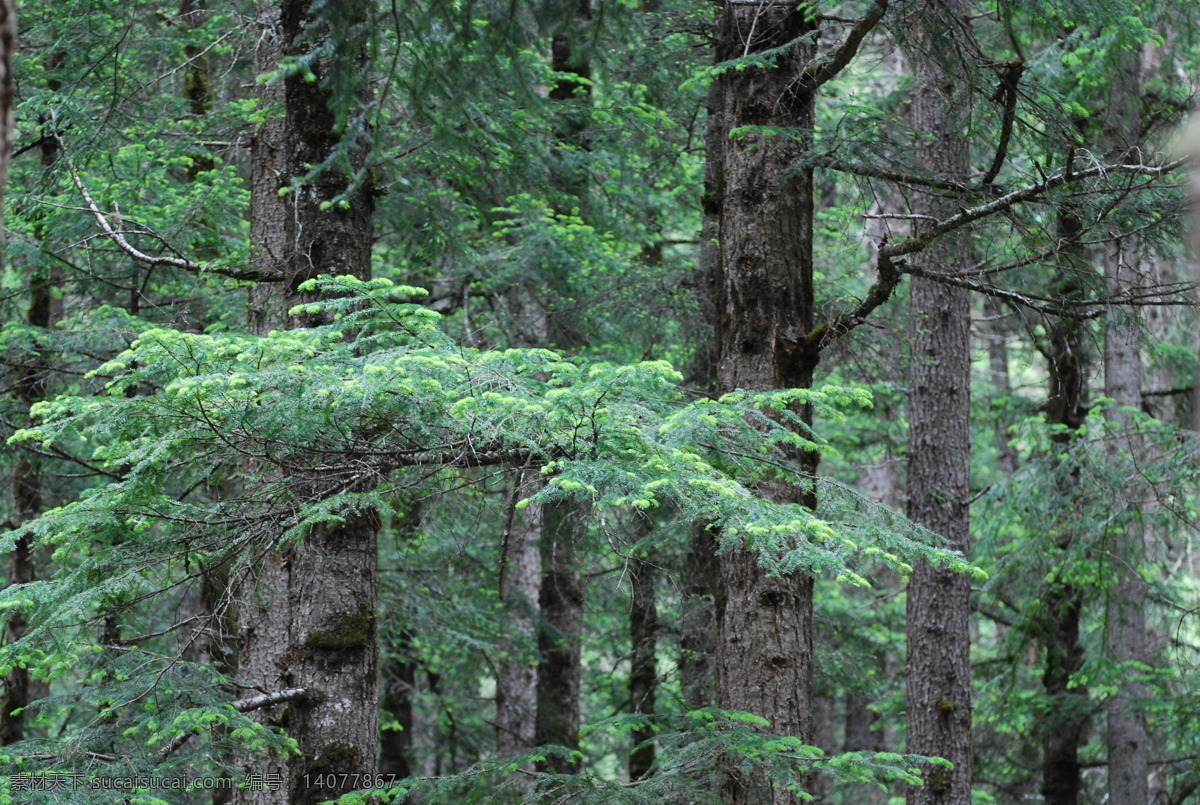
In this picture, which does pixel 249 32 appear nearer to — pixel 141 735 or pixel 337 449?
pixel 337 449

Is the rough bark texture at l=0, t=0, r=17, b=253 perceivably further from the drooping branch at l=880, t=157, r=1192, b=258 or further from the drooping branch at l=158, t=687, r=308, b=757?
the drooping branch at l=880, t=157, r=1192, b=258

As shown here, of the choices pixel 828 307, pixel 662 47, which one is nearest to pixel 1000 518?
pixel 828 307

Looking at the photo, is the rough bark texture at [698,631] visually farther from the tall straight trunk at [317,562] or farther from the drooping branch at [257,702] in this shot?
the drooping branch at [257,702]

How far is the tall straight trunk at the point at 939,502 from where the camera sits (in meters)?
9.62

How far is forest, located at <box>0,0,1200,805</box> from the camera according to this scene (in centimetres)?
459

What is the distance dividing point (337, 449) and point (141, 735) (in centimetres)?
277

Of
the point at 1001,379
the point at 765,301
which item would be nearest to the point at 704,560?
the point at 765,301

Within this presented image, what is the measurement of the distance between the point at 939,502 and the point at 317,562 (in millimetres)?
6333

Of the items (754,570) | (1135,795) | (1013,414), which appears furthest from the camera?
(1013,414)

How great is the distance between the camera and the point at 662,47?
961 cm

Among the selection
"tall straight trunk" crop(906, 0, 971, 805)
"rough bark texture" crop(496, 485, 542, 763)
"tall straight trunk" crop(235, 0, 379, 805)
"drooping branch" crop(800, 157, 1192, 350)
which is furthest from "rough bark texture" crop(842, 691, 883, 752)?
"tall straight trunk" crop(235, 0, 379, 805)

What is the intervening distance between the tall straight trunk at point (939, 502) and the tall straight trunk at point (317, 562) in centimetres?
547

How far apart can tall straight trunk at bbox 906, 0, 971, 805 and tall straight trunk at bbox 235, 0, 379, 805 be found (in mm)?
5467

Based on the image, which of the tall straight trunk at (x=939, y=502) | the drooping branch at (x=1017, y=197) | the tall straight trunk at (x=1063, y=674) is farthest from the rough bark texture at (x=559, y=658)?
the drooping branch at (x=1017, y=197)
